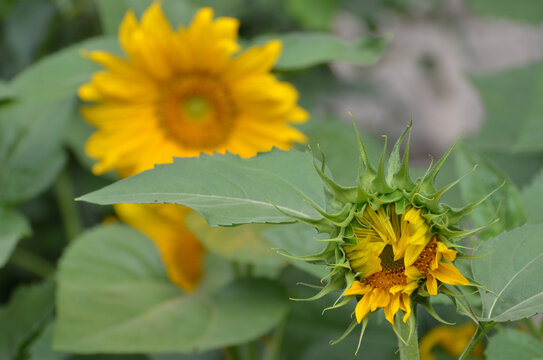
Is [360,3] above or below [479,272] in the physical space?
below

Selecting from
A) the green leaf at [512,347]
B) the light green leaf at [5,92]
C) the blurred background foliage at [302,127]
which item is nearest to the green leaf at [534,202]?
the blurred background foliage at [302,127]

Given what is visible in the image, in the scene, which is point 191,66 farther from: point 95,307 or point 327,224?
point 327,224

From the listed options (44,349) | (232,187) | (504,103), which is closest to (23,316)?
(44,349)

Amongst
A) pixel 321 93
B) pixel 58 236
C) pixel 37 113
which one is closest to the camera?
pixel 37 113

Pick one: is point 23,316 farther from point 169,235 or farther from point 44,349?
point 169,235

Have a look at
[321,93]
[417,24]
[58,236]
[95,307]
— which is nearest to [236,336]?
[95,307]

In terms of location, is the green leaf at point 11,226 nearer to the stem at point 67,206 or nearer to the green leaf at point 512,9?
the stem at point 67,206
